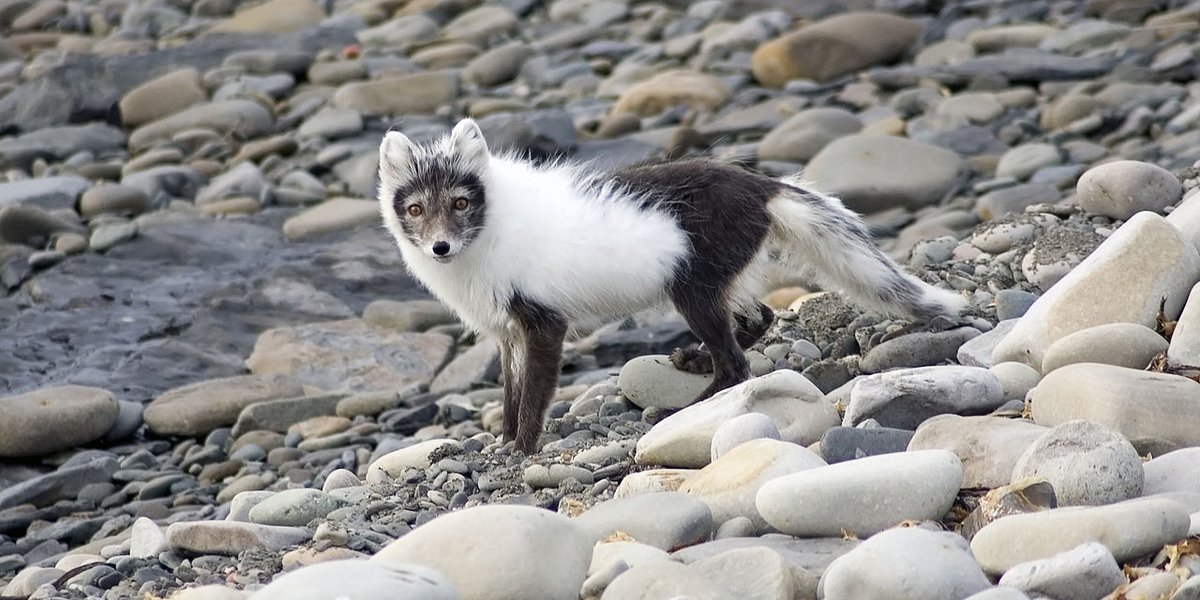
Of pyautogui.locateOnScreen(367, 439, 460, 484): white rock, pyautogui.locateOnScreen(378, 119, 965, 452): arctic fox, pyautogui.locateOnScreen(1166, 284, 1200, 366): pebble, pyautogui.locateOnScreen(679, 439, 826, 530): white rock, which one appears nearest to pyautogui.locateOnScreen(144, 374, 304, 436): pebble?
pyautogui.locateOnScreen(378, 119, 965, 452): arctic fox

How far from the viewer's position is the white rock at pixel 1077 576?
387cm

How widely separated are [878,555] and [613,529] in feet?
3.50

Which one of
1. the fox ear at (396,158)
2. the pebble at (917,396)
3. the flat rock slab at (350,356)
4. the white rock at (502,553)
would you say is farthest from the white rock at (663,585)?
the flat rock slab at (350,356)

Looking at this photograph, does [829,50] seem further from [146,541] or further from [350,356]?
[146,541]

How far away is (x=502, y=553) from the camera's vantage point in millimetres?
4164

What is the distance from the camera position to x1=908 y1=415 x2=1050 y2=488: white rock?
488cm

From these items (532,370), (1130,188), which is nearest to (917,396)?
(532,370)

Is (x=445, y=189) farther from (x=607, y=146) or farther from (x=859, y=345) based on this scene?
(x=607, y=146)

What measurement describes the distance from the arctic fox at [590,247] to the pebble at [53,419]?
286cm

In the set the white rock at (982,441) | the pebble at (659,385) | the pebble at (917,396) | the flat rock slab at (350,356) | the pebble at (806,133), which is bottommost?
the flat rock slab at (350,356)

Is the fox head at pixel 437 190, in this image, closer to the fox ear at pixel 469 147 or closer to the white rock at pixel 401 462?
the fox ear at pixel 469 147

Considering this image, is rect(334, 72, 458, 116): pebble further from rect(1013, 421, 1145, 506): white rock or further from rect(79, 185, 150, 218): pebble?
rect(1013, 421, 1145, 506): white rock

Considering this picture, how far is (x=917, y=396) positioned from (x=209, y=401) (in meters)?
5.09

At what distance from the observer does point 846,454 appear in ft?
17.1
